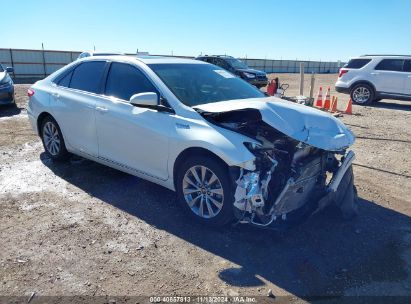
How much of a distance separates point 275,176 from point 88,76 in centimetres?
310

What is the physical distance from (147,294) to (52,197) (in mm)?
2375

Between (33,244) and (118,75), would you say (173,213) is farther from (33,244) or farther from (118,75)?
(118,75)

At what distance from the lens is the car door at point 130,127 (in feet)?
13.8

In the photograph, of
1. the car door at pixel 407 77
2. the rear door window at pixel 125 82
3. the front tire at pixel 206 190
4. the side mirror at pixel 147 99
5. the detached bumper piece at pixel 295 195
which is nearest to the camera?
the detached bumper piece at pixel 295 195

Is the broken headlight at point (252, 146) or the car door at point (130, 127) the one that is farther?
the car door at point (130, 127)

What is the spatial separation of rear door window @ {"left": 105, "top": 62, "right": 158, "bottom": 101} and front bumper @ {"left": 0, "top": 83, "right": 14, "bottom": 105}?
7.57 meters

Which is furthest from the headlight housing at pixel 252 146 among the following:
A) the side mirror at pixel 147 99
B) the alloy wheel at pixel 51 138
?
the alloy wheel at pixel 51 138

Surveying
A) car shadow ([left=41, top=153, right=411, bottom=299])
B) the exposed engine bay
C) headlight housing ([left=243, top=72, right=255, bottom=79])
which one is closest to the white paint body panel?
the exposed engine bay

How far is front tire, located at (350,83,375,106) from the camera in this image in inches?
559

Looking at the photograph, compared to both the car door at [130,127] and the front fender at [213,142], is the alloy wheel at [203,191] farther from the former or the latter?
the car door at [130,127]

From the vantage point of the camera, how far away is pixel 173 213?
4.37 metres

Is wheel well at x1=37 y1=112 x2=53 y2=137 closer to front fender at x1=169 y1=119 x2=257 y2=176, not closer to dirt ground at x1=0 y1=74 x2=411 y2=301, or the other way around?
dirt ground at x1=0 y1=74 x2=411 y2=301

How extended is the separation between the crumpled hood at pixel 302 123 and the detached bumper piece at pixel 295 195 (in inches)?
11.9

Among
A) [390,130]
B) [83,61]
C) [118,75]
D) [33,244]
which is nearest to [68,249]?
[33,244]
